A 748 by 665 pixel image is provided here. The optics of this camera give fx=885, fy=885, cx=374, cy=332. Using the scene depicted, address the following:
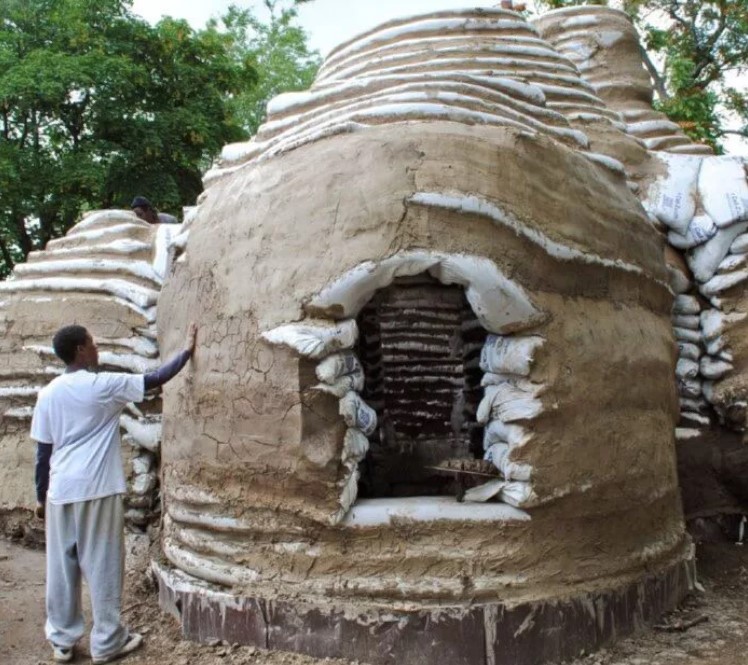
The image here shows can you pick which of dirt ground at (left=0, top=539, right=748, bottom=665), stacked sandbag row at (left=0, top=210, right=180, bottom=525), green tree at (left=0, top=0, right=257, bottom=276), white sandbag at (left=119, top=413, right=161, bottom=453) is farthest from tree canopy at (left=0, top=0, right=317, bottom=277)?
dirt ground at (left=0, top=539, right=748, bottom=665)

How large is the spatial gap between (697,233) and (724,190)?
332mm

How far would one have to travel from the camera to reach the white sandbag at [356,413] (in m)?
3.79

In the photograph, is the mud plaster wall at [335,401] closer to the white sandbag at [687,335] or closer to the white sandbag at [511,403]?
the white sandbag at [511,403]

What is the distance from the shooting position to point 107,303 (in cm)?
585

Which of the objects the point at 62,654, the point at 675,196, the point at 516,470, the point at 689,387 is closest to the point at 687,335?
the point at 689,387

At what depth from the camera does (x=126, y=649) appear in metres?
3.97

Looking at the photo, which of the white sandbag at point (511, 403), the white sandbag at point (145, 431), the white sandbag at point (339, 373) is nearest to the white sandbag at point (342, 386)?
the white sandbag at point (339, 373)

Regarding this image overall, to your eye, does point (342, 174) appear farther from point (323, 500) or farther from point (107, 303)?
point (107, 303)

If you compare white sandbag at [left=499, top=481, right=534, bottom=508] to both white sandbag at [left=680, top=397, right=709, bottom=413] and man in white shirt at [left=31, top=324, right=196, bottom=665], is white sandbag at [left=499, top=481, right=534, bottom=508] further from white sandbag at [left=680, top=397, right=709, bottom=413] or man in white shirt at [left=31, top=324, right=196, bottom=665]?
white sandbag at [left=680, top=397, right=709, bottom=413]

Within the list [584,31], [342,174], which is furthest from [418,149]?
[584,31]

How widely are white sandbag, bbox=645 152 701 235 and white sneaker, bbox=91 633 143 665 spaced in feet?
13.0

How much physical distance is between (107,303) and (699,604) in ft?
13.1

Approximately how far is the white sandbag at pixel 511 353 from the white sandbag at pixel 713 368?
2.28m

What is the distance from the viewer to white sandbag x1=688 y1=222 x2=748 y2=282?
560 cm
